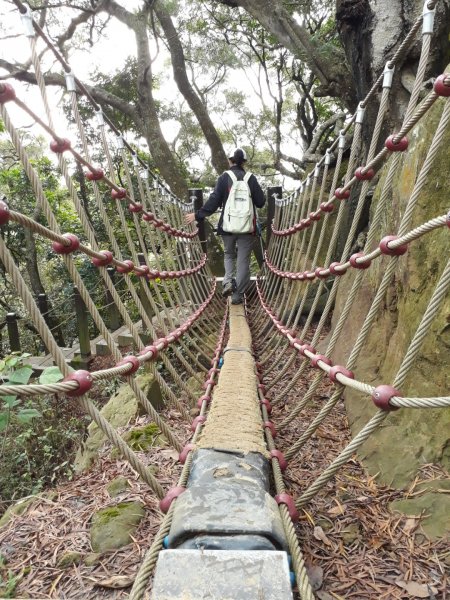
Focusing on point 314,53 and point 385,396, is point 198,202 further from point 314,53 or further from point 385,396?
point 385,396

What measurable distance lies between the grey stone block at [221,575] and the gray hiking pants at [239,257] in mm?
2467

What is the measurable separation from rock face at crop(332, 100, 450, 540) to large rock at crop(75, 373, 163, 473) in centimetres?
82

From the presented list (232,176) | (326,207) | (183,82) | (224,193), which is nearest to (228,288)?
(224,193)

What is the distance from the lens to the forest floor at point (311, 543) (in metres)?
0.76

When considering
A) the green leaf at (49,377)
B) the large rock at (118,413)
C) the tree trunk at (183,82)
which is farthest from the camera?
the tree trunk at (183,82)

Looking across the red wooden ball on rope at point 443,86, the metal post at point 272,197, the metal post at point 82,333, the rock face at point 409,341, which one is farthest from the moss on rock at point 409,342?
the metal post at point 272,197

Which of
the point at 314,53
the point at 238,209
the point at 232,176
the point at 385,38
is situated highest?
the point at 314,53

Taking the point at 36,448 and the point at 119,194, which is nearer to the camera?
the point at 119,194

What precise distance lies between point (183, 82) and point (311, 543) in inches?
213

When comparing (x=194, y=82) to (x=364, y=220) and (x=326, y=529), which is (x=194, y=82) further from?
(x=326, y=529)

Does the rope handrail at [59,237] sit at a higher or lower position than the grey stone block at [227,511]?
higher

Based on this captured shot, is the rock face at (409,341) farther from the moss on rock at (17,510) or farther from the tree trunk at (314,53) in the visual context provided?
the tree trunk at (314,53)

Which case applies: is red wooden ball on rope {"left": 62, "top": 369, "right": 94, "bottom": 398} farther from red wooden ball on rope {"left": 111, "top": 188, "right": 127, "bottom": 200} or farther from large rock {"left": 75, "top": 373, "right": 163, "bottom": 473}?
red wooden ball on rope {"left": 111, "top": 188, "right": 127, "bottom": 200}

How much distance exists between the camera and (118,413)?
178 cm
